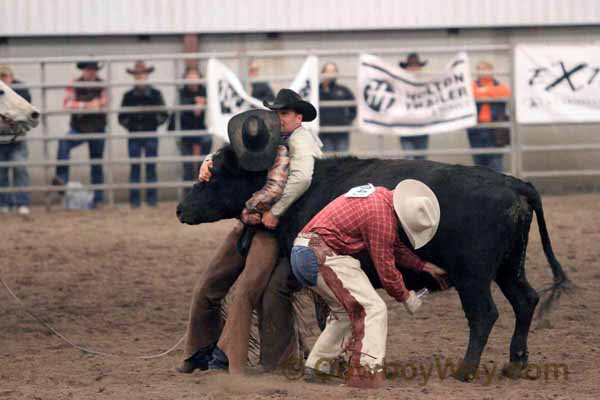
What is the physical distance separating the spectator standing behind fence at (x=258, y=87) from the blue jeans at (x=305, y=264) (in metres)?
7.60

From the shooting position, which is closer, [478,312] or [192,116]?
[478,312]

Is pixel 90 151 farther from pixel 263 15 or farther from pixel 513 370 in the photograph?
pixel 513 370

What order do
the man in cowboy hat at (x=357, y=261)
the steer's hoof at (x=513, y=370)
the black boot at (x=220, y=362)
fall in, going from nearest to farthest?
the man in cowboy hat at (x=357, y=261) < the steer's hoof at (x=513, y=370) < the black boot at (x=220, y=362)

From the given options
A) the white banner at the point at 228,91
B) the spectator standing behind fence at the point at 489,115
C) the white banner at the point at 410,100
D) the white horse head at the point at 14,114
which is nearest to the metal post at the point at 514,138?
the spectator standing behind fence at the point at 489,115

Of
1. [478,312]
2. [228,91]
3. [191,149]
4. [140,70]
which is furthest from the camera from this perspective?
[191,149]

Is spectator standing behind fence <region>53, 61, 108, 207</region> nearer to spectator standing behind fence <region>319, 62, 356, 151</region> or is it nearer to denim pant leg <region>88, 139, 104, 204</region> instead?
denim pant leg <region>88, 139, 104, 204</region>

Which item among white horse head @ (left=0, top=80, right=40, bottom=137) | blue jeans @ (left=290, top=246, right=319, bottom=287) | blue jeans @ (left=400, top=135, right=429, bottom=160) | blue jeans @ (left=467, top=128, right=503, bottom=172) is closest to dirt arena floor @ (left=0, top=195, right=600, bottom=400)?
blue jeans @ (left=290, top=246, right=319, bottom=287)

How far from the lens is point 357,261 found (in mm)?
5059

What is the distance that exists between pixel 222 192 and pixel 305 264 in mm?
987

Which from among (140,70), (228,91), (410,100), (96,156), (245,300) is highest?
(140,70)

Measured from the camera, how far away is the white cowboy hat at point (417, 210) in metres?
4.95

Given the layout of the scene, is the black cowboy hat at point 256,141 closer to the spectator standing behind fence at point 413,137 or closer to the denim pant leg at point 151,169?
the spectator standing behind fence at point 413,137

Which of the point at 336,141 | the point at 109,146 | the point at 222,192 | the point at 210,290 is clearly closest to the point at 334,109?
the point at 336,141

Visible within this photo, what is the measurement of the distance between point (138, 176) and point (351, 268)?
27.2 feet
